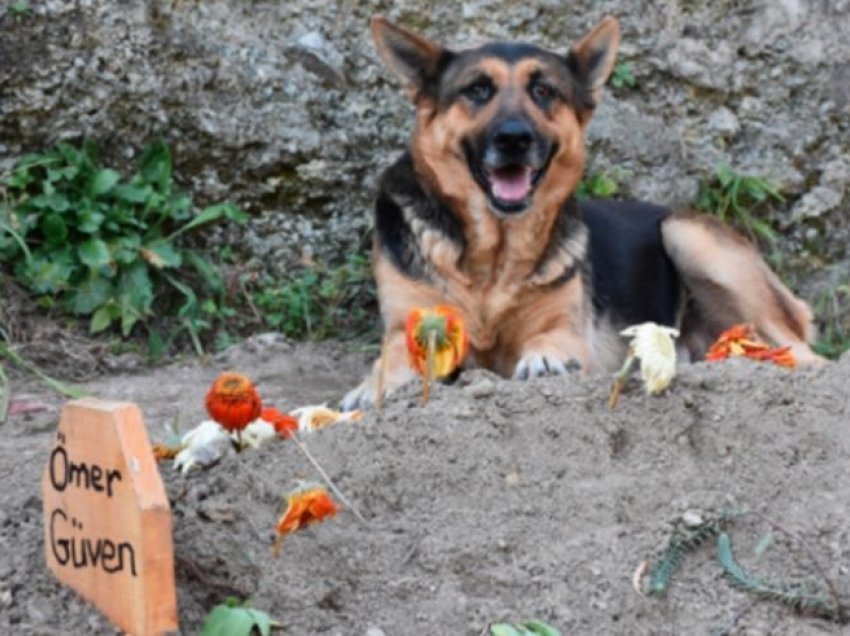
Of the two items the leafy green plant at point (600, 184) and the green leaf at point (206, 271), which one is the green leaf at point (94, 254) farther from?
the leafy green plant at point (600, 184)

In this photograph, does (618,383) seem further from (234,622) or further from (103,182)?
(103,182)

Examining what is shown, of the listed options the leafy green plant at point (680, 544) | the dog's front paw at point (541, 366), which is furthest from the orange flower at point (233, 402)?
the dog's front paw at point (541, 366)

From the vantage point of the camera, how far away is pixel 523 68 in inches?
230

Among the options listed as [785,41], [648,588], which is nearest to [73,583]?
[648,588]

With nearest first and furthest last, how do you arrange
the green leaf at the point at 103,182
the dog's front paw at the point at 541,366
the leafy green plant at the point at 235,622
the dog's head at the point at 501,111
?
the leafy green plant at the point at 235,622, the dog's front paw at the point at 541,366, the dog's head at the point at 501,111, the green leaf at the point at 103,182

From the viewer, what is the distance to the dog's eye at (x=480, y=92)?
5812 mm

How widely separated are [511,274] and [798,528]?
261cm

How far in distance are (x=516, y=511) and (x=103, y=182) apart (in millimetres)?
3422

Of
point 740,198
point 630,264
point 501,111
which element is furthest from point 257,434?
point 740,198

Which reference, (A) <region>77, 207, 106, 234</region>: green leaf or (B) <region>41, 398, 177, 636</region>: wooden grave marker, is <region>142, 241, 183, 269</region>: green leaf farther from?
(B) <region>41, 398, 177, 636</region>: wooden grave marker

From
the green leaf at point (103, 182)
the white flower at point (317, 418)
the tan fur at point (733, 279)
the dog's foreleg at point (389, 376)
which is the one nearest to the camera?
the white flower at point (317, 418)

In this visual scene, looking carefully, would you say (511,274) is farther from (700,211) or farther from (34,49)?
(34,49)

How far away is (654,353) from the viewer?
370 cm

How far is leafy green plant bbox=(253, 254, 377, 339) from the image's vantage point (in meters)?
6.67
